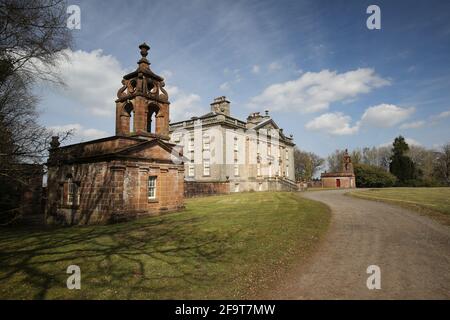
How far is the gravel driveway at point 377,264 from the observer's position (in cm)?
557

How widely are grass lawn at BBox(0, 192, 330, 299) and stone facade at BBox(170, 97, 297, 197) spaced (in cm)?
2102

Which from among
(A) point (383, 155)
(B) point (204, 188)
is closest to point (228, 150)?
(B) point (204, 188)

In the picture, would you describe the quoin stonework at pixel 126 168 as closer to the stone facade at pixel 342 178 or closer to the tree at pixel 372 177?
the stone facade at pixel 342 178

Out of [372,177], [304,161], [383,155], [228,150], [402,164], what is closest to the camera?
[228,150]

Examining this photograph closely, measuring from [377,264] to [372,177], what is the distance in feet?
190

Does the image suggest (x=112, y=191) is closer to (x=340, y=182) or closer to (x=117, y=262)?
(x=117, y=262)

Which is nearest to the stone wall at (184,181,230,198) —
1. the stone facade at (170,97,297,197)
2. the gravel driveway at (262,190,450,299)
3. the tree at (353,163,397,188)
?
the stone facade at (170,97,297,197)

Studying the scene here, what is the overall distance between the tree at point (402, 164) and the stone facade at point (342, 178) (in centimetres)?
1224

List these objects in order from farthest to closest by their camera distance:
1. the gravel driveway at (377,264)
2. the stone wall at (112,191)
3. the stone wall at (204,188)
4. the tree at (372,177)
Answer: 1. the tree at (372,177)
2. the stone wall at (204,188)
3. the stone wall at (112,191)
4. the gravel driveway at (377,264)

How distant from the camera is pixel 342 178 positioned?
5688cm

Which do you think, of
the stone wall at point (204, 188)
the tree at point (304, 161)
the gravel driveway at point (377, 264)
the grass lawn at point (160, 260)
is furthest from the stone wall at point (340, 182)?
the grass lawn at point (160, 260)
